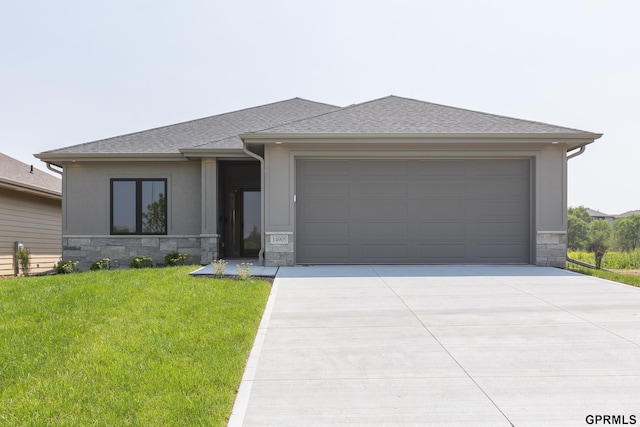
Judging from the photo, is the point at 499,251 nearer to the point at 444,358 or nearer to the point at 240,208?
the point at 444,358

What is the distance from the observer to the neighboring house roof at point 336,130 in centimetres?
931

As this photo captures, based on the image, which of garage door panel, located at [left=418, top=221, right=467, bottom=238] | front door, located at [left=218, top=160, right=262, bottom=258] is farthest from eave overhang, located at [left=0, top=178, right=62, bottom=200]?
garage door panel, located at [left=418, top=221, right=467, bottom=238]

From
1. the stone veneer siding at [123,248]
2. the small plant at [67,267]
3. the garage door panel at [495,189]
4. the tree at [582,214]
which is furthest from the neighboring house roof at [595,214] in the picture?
the small plant at [67,267]

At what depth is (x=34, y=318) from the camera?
494cm

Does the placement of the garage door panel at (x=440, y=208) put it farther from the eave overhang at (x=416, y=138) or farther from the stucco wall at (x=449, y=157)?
the eave overhang at (x=416, y=138)

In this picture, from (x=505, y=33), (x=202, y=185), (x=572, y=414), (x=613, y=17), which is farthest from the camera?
(x=202, y=185)

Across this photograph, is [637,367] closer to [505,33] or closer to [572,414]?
[572,414]

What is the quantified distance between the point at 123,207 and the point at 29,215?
200 inches

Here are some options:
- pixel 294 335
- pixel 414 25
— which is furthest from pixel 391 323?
pixel 414 25

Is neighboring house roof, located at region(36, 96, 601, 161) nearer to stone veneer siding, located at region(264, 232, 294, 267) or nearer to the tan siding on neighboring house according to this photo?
stone veneer siding, located at region(264, 232, 294, 267)

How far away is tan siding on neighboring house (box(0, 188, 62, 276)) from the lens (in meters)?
12.6

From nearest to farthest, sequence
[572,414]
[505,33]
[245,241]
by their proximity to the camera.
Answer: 1. [572,414]
2. [505,33]
3. [245,241]

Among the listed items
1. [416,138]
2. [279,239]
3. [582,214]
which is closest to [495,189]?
[416,138]

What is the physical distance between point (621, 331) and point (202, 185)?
31.2 ft
